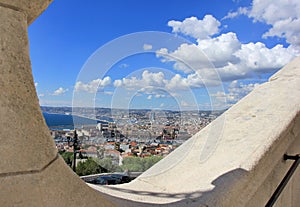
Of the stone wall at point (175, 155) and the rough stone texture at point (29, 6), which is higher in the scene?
the rough stone texture at point (29, 6)

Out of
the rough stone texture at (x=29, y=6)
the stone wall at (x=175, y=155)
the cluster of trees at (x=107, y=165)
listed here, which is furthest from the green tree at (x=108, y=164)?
the rough stone texture at (x=29, y=6)

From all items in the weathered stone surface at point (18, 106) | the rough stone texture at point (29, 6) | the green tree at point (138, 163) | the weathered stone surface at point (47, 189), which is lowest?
the green tree at point (138, 163)

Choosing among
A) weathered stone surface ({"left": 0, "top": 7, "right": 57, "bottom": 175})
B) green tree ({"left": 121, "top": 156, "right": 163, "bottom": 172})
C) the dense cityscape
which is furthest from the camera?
green tree ({"left": 121, "top": 156, "right": 163, "bottom": 172})

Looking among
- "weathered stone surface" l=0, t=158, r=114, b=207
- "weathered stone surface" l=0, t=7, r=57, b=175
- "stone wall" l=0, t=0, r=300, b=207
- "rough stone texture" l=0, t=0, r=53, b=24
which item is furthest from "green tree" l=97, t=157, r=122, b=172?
"rough stone texture" l=0, t=0, r=53, b=24

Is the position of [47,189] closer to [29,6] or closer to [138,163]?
[29,6]

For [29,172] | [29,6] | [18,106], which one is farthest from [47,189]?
[29,6]

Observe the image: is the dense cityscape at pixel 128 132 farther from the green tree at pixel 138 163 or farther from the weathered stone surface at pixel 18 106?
the weathered stone surface at pixel 18 106

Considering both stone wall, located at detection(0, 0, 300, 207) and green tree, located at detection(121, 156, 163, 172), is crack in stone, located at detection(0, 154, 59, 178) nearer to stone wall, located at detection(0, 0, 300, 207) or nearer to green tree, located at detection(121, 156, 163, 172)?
stone wall, located at detection(0, 0, 300, 207)
